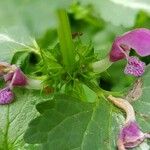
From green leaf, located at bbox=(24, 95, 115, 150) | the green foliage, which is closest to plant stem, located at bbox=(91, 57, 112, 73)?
the green foliage

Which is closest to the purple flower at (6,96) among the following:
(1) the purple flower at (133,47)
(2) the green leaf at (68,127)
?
(2) the green leaf at (68,127)

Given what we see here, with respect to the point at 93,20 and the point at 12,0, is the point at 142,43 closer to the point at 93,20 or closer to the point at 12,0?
the point at 12,0

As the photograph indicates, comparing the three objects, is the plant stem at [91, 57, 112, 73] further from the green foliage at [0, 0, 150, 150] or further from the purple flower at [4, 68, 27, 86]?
the purple flower at [4, 68, 27, 86]

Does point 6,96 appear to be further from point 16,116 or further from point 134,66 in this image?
point 134,66

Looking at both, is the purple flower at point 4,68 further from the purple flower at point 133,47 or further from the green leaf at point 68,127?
the purple flower at point 133,47

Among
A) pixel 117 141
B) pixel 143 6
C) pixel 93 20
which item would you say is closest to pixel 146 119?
pixel 117 141

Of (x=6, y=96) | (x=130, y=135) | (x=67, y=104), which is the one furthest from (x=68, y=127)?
(x=6, y=96)

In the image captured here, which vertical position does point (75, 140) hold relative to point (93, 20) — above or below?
above
